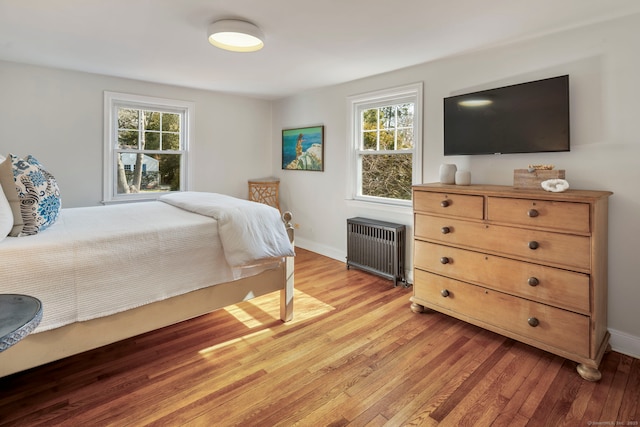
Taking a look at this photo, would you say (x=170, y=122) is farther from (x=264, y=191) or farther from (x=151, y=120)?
(x=264, y=191)

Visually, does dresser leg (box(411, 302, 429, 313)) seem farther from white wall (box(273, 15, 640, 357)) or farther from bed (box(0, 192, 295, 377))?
white wall (box(273, 15, 640, 357))

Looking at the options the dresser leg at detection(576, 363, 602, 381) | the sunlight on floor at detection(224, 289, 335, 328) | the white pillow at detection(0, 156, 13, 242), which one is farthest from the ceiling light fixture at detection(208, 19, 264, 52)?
the dresser leg at detection(576, 363, 602, 381)

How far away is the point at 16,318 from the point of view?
0.98 meters

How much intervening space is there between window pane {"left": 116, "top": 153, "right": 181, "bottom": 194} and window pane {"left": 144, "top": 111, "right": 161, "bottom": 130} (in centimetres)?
35

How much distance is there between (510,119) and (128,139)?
409cm

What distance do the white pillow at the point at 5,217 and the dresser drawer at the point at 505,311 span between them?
2631mm

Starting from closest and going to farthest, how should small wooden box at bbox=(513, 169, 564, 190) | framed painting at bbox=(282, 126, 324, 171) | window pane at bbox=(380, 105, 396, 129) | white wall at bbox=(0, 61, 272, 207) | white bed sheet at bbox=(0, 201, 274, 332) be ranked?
1. white bed sheet at bbox=(0, 201, 274, 332)
2. small wooden box at bbox=(513, 169, 564, 190)
3. white wall at bbox=(0, 61, 272, 207)
4. window pane at bbox=(380, 105, 396, 129)
5. framed painting at bbox=(282, 126, 324, 171)

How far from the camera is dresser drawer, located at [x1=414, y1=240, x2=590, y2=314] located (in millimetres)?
2004

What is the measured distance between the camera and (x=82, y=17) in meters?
2.31

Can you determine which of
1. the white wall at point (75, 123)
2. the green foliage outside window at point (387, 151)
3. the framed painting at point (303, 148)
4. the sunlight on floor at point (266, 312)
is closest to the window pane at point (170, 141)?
the white wall at point (75, 123)

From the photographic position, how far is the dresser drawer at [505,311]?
2010 mm

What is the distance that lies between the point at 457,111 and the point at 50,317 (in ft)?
10.3

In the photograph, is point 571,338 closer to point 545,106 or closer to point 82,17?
point 545,106

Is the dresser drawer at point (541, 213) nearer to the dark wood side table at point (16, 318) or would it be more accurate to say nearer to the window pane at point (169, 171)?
the dark wood side table at point (16, 318)
